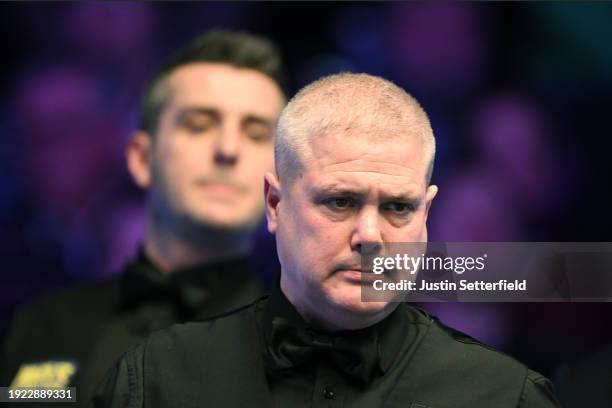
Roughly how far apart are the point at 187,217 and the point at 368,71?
0.80 meters

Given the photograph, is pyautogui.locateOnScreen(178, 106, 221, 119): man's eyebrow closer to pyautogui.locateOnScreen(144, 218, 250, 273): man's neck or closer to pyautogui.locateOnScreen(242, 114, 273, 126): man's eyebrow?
pyautogui.locateOnScreen(242, 114, 273, 126): man's eyebrow

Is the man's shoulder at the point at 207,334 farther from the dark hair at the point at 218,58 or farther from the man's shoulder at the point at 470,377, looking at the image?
the dark hair at the point at 218,58

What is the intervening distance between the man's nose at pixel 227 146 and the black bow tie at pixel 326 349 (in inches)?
42.3

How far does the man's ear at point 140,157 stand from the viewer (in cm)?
354

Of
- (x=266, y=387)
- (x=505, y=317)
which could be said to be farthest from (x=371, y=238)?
(x=505, y=317)

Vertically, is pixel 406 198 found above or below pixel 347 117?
below

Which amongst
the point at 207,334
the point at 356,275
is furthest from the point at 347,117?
the point at 207,334

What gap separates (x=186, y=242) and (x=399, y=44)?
1.01 meters

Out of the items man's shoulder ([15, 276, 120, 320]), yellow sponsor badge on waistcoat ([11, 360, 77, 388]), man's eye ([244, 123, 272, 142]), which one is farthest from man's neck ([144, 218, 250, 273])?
yellow sponsor badge on waistcoat ([11, 360, 77, 388])

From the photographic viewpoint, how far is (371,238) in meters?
2.21

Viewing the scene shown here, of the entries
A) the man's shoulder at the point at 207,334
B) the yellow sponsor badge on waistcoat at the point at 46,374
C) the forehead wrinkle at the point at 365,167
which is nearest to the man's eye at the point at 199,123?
the yellow sponsor badge on waistcoat at the point at 46,374

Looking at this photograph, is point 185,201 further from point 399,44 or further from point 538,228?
point 538,228

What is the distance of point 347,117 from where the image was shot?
7.43ft

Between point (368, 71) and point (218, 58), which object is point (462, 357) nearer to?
point (368, 71)
